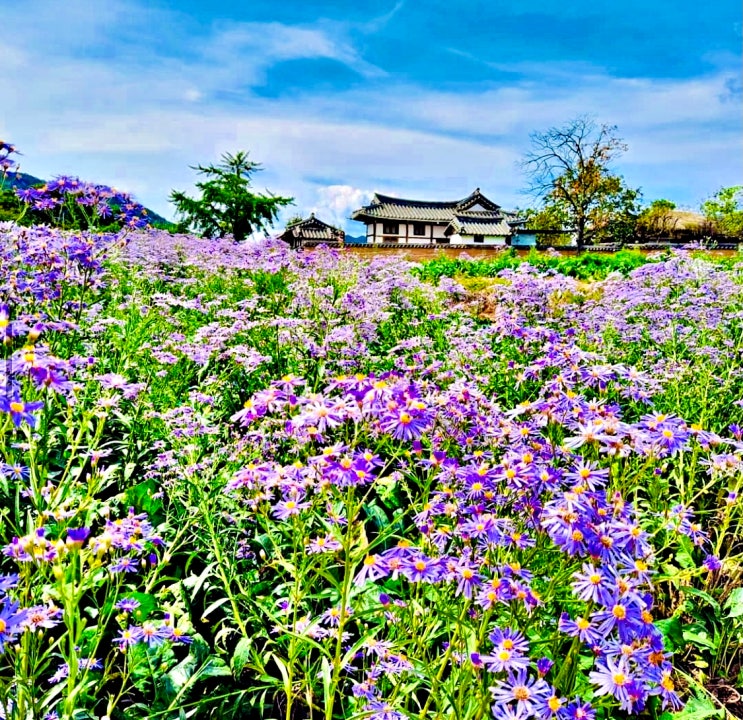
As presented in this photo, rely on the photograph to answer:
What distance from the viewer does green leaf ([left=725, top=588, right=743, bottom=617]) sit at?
8.34 ft

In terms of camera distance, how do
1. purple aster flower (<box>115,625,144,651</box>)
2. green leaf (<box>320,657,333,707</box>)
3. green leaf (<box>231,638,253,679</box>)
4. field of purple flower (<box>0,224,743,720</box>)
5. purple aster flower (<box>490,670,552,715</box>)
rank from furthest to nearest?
1. green leaf (<box>231,638,253,679</box>)
2. purple aster flower (<box>115,625,144,651</box>)
3. green leaf (<box>320,657,333,707</box>)
4. field of purple flower (<box>0,224,743,720</box>)
5. purple aster flower (<box>490,670,552,715</box>)

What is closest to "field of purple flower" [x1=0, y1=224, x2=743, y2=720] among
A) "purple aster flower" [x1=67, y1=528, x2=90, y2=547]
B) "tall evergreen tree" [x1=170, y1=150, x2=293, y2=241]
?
"purple aster flower" [x1=67, y1=528, x2=90, y2=547]

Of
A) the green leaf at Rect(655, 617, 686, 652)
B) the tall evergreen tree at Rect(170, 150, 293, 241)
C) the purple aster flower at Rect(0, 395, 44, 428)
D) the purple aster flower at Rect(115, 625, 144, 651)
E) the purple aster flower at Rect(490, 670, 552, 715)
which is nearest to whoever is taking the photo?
the purple aster flower at Rect(0, 395, 44, 428)

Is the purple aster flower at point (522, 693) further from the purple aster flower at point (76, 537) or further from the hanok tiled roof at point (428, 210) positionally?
the hanok tiled roof at point (428, 210)

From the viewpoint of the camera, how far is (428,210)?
53.4 m

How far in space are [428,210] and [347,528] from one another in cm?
5357

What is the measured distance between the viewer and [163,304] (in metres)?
4.34

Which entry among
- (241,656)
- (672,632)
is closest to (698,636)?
(672,632)

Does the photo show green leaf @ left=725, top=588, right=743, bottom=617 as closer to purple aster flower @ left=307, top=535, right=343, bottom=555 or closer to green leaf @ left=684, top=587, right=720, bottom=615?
green leaf @ left=684, top=587, right=720, bottom=615

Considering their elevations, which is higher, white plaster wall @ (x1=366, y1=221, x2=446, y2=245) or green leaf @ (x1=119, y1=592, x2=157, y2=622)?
white plaster wall @ (x1=366, y1=221, x2=446, y2=245)

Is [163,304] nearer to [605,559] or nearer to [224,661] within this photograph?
[224,661]

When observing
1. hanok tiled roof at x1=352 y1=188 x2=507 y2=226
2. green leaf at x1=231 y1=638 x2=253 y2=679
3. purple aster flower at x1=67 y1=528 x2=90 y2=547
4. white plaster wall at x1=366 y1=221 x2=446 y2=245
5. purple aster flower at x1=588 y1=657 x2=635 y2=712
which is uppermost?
hanok tiled roof at x1=352 y1=188 x2=507 y2=226

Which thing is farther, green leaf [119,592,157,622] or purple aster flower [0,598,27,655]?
green leaf [119,592,157,622]

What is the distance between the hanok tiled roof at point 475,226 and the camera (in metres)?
51.4
